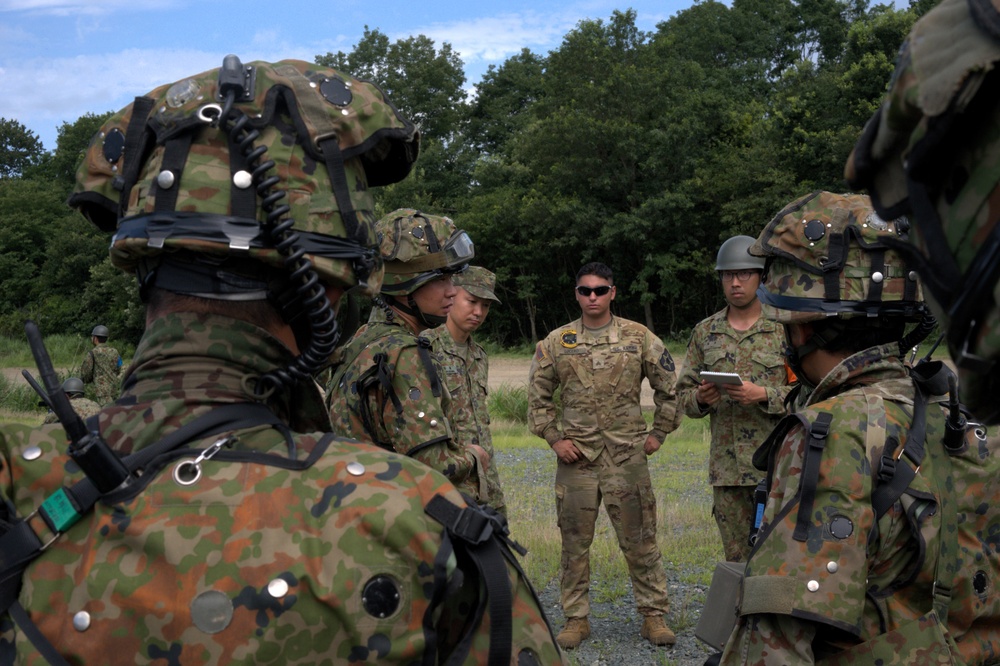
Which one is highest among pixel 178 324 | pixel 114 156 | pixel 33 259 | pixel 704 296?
pixel 114 156

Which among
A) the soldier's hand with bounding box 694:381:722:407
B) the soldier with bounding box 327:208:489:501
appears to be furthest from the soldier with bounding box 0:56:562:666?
the soldier's hand with bounding box 694:381:722:407

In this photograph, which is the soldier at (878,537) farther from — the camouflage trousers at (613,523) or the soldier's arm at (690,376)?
the camouflage trousers at (613,523)

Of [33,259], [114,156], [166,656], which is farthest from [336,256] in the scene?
[33,259]

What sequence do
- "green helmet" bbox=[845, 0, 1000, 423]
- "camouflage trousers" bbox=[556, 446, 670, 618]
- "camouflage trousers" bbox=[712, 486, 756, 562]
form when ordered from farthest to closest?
"camouflage trousers" bbox=[556, 446, 670, 618]
"camouflage trousers" bbox=[712, 486, 756, 562]
"green helmet" bbox=[845, 0, 1000, 423]

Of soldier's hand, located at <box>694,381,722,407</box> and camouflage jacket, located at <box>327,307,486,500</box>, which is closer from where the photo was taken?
camouflage jacket, located at <box>327,307,486,500</box>

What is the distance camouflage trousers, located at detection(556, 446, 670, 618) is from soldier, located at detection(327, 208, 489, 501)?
6.43 ft

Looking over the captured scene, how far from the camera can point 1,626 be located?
1597mm

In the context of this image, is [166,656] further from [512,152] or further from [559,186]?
[512,152]

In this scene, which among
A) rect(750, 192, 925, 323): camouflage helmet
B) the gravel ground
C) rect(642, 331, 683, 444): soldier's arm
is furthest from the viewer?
rect(642, 331, 683, 444): soldier's arm

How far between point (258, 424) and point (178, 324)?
26 centimetres

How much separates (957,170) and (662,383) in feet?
20.3

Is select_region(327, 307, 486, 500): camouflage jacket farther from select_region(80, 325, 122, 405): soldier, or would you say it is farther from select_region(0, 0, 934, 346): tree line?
select_region(0, 0, 934, 346): tree line

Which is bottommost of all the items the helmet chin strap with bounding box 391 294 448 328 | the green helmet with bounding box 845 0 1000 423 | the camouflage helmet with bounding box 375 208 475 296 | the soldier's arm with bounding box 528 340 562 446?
the soldier's arm with bounding box 528 340 562 446

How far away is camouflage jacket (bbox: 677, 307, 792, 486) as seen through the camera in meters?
6.31
